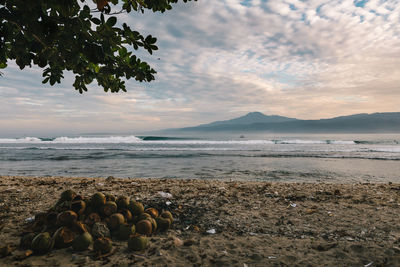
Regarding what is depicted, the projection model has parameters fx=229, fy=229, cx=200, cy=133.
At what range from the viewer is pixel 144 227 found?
12.4ft

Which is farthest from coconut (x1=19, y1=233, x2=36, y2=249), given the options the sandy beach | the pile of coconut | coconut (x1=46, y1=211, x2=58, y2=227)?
coconut (x1=46, y1=211, x2=58, y2=227)

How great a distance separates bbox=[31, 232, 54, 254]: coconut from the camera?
3.13 m

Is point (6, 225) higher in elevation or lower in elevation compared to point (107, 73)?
lower

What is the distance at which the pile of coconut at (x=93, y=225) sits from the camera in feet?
10.7

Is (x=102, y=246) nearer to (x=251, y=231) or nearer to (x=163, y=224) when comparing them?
(x=163, y=224)

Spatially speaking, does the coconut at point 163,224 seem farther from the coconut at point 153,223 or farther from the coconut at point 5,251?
the coconut at point 5,251

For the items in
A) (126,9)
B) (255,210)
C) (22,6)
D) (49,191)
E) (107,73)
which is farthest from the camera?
(49,191)

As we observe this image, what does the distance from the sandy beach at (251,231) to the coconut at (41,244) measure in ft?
0.24

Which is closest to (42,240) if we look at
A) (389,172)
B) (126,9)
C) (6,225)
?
(6,225)

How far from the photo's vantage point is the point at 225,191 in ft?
23.3

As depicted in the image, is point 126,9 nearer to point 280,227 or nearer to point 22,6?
point 22,6

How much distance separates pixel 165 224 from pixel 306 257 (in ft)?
7.52

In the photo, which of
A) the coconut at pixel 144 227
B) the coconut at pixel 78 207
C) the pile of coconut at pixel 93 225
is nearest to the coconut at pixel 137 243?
the pile of coconut at pixel 93 225

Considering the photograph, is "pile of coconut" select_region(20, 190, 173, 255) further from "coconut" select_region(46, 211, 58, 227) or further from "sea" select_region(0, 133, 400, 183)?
"sea" select_region(0, 133, 400, 183)
